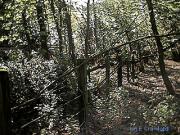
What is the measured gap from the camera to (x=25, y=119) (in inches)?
326

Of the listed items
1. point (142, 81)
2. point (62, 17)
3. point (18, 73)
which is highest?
point (62, 17)

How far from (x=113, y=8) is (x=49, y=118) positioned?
602 inches

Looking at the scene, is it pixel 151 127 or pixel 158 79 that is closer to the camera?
pixel 151 127

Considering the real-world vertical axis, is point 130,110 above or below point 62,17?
below

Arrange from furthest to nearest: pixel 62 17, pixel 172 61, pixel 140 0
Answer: pixel 172 61 < pixel 140 0 < pixel 62 17

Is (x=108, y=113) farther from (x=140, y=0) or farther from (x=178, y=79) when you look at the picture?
(x=178, y=79)

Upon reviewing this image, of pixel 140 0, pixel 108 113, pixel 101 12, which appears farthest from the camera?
pixel 101 12

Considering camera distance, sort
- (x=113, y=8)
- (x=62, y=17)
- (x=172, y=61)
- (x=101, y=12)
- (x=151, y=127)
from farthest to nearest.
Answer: (x=172, y=61), (x=101, y=12), (x=113, y=8), (x=62, y=17), (x=151, y=127)

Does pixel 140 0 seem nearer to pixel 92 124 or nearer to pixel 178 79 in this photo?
pixel 178 79

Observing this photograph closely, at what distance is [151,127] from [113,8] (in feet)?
51.3

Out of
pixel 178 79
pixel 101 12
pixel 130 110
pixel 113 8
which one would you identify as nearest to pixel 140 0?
pixel 113 8

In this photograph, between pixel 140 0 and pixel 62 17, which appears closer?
pixel 62 17

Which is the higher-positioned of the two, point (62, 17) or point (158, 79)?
point (62, 17)

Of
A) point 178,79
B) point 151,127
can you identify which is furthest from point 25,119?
point 178,79
